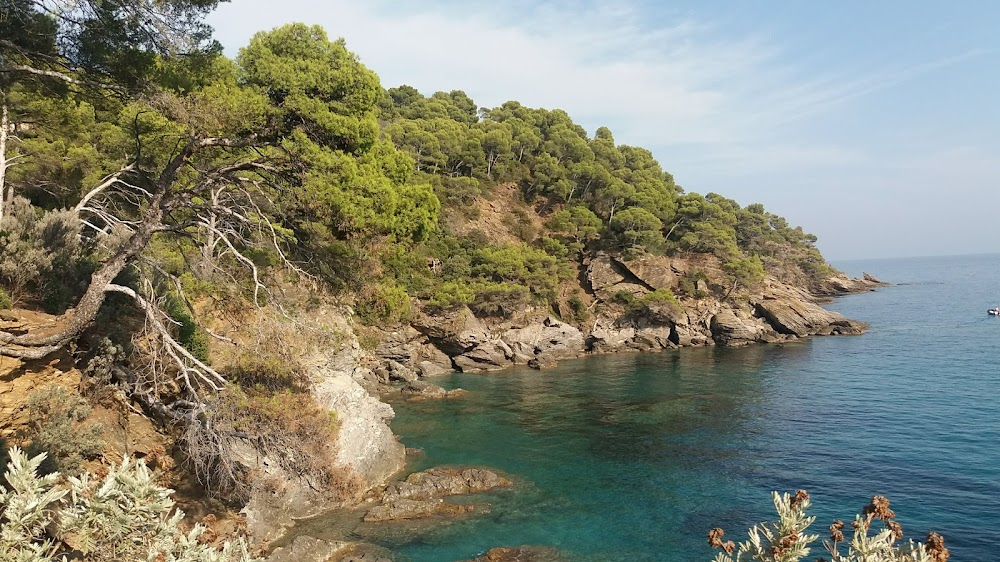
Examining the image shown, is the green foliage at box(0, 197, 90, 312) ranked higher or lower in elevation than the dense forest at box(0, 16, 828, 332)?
lower

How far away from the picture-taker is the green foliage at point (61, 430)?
29.3ft

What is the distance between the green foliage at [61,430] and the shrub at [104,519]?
497 centimetres

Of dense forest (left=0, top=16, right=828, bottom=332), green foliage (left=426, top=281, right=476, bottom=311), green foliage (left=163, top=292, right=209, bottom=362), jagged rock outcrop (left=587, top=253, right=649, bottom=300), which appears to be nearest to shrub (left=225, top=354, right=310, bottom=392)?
green foliage (left=163, top=292, right=209, bottom=362)

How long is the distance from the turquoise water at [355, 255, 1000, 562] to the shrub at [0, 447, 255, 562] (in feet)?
29.0

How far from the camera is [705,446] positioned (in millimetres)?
22188

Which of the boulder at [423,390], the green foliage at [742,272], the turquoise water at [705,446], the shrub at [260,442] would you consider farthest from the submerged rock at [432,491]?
the green foliage at [742,272]

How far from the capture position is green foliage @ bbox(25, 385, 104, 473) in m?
8.94

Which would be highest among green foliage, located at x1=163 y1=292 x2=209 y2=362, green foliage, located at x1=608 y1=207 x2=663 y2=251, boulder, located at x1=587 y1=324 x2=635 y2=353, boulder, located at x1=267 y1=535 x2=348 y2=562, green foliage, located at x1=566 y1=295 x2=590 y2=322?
green foliage, located at x1=608 y1=207 x2=663 y2=251

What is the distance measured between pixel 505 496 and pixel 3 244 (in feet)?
46.6

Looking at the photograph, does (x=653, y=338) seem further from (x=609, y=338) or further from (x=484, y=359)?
→ (x=484, y=359)

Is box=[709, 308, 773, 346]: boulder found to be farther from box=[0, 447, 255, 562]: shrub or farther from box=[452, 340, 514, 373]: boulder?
box=[0, 447, 255, 562]: shrub

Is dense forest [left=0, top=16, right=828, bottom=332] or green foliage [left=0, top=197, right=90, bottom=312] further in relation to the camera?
green foliage [left=0, top=197, right=90, bottom=312]

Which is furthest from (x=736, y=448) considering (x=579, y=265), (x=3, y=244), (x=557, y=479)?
(x=579, y=265)

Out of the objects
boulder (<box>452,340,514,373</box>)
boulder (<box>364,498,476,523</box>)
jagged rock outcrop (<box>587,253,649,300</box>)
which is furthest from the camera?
jagged rock outcrop (<box>587,253,649,300</box>)
